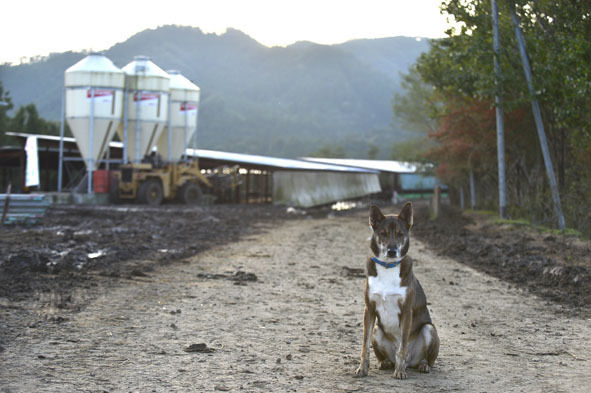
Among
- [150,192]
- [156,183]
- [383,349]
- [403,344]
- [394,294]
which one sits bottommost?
[383,349]

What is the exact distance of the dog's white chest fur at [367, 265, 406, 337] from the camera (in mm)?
5645

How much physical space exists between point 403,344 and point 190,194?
34.9m

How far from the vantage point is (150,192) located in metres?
37.7

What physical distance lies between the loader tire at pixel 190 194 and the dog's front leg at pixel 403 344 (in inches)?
1357

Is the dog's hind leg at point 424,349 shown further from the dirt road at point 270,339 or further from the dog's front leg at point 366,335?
the dog's front leg at point 366,335

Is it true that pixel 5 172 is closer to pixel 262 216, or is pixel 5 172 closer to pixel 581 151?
pixel 262 216

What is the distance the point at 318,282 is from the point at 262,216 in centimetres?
2050

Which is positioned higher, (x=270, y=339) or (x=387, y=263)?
(x=387, y=263)

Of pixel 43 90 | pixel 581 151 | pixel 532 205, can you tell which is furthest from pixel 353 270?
pixel 43 90

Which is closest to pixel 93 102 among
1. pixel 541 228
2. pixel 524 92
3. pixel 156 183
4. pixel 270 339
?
pixel 156 183

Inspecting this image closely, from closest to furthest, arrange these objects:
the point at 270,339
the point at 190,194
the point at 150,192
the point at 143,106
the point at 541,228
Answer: the point at 270,339
the point at 541,228
the point at 150,192
the point at 143,106
the point at 190,194

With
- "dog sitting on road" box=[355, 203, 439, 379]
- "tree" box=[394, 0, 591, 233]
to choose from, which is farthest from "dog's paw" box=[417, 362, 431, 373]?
"tree" box=[394, 0, 591, 233]

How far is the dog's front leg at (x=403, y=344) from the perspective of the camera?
224 inches

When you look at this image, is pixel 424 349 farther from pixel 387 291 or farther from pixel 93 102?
pixel 93 102
